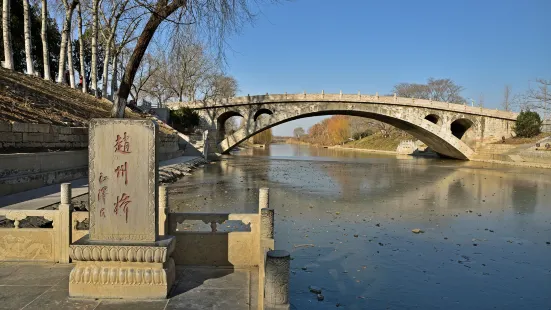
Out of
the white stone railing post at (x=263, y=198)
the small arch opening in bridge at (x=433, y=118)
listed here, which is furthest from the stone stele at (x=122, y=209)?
the small arch opening in bridge at (x=433, y=118)

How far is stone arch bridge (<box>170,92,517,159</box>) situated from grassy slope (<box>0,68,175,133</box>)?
66.0 feet

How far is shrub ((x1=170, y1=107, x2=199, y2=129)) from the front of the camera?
38.6m

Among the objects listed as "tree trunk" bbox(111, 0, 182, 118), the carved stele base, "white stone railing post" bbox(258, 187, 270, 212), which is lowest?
the carved stele base

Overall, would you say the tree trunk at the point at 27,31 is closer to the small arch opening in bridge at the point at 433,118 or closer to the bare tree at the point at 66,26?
the bare tree at the point at 66,26

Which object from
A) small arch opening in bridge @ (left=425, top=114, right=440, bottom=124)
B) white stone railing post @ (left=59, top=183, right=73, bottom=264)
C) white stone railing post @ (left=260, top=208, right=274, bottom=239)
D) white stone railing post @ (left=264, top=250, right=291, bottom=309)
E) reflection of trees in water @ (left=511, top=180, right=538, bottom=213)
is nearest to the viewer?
white stone railing post @ (left=264, top=250, right=291, bottom=309)

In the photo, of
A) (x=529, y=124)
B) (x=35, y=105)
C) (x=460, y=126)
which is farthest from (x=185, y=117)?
(x=529, y=124)

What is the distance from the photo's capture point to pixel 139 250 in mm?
3791

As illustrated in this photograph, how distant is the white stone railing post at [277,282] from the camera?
2926 mm

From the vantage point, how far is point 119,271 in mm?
3836

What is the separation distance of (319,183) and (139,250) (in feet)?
49.1

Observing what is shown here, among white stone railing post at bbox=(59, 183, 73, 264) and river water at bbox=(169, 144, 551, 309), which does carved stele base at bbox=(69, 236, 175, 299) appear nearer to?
white stone railing post at bbox=(59, 183, 73, 264)

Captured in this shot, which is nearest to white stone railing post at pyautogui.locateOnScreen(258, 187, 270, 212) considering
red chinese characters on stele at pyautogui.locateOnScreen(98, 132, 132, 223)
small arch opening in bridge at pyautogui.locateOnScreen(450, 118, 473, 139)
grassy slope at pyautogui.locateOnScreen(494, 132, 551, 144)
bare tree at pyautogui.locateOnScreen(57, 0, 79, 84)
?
red chinese characters on stele at pyautogui.locateOnScreen(98, 132, 132, 223)

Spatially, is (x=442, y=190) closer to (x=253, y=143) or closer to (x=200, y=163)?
(x=200, y=163)

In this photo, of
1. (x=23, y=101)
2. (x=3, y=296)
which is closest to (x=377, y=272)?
(x=3, y=296)
